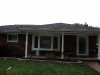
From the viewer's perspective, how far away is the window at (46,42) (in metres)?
16.6

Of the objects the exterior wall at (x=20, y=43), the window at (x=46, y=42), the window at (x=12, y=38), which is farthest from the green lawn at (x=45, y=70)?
the window at (x=12, y=38)

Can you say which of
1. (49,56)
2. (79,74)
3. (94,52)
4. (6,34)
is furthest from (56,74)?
(6,34)

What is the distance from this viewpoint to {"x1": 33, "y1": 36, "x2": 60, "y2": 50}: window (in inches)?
653

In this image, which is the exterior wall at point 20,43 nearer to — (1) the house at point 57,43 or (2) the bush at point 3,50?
(1) the house at point 57,43

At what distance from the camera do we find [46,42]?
16.8m

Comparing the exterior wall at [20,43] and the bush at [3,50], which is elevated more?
the exterior wall at [20,43]

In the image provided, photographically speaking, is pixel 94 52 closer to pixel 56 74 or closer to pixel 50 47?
pixel 50 47

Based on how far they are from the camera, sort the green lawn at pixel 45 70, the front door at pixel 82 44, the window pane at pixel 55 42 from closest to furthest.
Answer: the green lawn at pixel 45 70 → the window pane at pixel 55 42 → the front door at pixel 82 44

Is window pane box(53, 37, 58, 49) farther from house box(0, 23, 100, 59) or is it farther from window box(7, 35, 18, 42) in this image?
window box(7, 35, 18, 42)

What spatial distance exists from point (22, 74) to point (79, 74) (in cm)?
297

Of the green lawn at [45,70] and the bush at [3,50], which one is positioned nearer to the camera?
the green lawn at [45,70]

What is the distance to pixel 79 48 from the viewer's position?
1702 centimetres

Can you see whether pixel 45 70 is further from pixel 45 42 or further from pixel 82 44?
pixel 82 44

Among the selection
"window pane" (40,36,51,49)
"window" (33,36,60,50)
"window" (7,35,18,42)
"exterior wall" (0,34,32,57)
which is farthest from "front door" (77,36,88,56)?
"window" (7,35,18,42)
